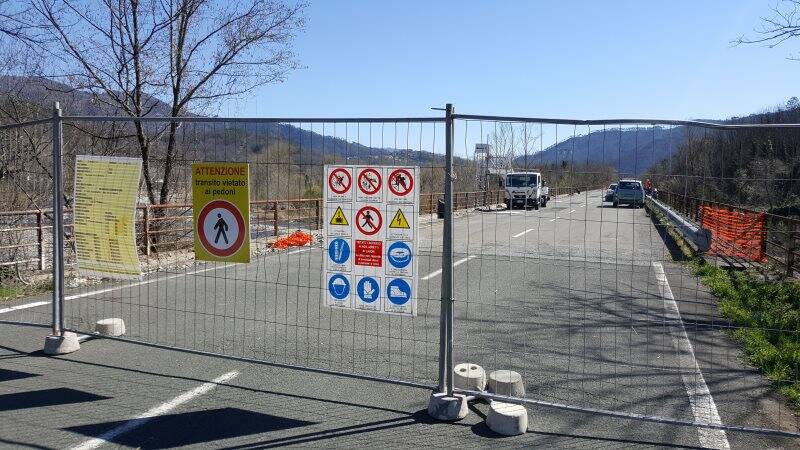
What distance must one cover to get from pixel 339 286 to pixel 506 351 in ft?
7.79

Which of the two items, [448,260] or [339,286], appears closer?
[448,260]

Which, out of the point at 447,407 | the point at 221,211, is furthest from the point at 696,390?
the point at 221,211

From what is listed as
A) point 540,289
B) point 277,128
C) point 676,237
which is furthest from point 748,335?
point 676,237

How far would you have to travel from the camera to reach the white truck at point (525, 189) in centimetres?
523

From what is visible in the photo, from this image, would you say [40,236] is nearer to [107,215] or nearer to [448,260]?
[107,215]

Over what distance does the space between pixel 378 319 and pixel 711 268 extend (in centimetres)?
778

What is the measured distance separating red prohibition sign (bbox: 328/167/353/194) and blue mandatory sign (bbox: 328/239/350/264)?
1.36 feet

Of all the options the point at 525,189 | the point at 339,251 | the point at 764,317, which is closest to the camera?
the point at 525,189

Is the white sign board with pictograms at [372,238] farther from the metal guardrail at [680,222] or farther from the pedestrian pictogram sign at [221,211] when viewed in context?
the metal guardrail at [680,222]

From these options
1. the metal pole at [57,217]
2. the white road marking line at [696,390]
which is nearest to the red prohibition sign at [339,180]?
the metal pole at [57,217]

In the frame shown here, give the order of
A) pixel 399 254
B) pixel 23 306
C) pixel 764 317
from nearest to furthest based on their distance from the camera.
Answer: pixel 399 254 < pixel 764 317 < pixel 23 306

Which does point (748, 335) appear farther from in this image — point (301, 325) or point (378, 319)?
point (301, 325)

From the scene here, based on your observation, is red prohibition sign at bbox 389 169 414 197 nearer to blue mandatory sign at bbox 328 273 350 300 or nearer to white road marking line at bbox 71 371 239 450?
blue mandatory sign at bbox 328 273 350 300

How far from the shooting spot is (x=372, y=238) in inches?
205
